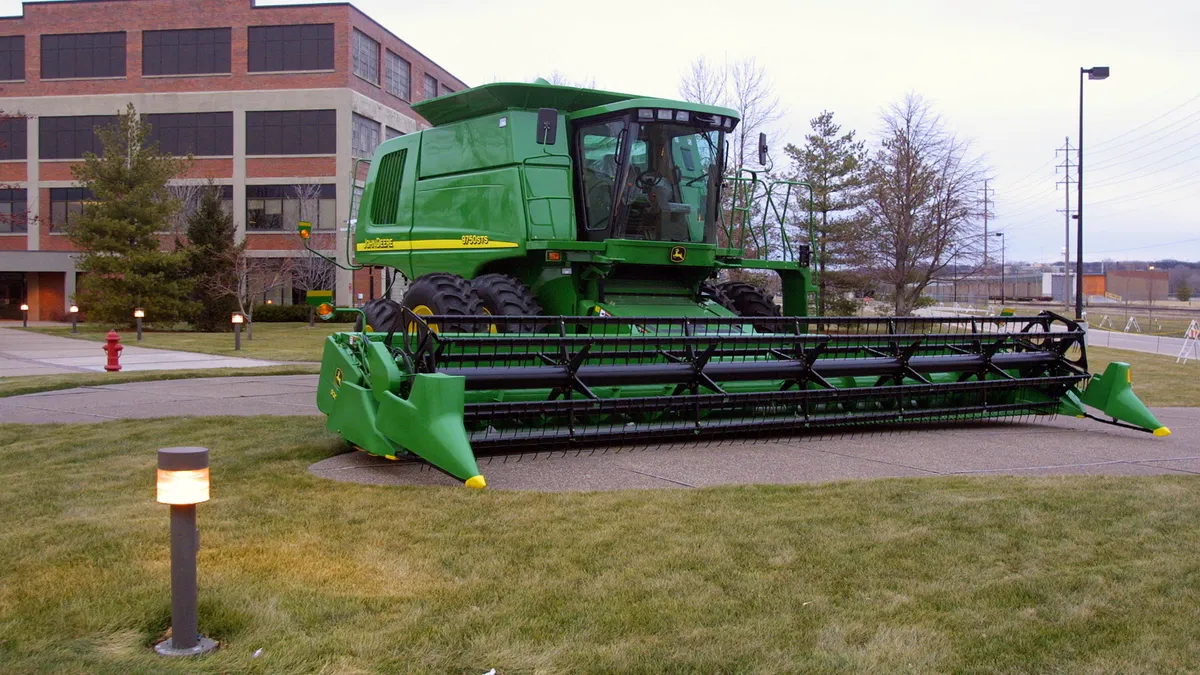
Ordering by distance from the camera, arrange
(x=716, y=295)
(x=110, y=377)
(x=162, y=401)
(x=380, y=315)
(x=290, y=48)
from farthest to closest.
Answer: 1. (x=290, y=48)
2. (x=110, y=377)
3. (x=716, y=295)
4. (x=162, y=401)
5. (x=380, y=315)

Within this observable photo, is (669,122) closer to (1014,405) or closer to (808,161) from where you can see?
(1014,405)

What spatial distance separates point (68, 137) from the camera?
1924 inches

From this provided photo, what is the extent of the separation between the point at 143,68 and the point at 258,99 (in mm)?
6230

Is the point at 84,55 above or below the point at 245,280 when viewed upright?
above

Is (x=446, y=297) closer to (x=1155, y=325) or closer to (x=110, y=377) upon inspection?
(x=110, y=377)

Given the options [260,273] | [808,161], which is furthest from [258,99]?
[808,161]

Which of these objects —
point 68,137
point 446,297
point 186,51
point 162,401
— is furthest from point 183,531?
point 68,137

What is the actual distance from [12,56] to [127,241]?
22.2m

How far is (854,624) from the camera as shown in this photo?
13.0 ft

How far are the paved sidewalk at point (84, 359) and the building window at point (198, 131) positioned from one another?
22984 millimetres

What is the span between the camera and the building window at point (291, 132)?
46906 mm

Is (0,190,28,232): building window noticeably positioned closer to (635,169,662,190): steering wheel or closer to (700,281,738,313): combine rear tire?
(700,281,738,313): combine rear tire

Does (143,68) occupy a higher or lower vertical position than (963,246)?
higher

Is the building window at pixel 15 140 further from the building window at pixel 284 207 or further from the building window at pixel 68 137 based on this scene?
the building window at pixel 284 207
